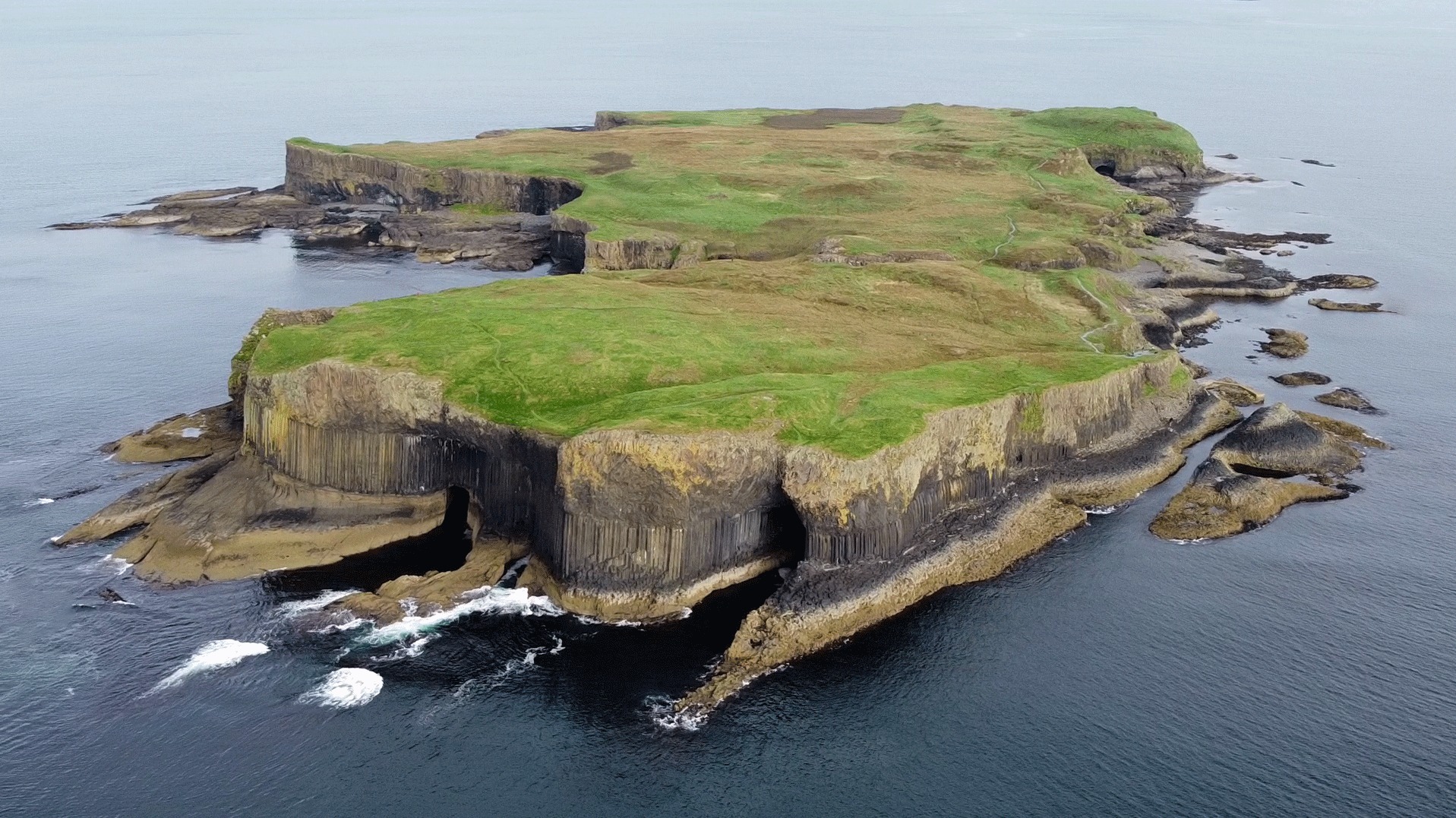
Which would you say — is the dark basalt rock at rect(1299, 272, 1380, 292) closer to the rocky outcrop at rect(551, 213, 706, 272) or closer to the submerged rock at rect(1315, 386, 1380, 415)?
the submerged rock at rect(1315, 386, 1380, 415)

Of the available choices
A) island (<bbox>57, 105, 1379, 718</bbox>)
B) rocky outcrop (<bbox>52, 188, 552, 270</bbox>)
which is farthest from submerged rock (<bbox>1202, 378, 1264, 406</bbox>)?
rocky outcrop (<bbox>52, 188, 552, 270</bbox>)

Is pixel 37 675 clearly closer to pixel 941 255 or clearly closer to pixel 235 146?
pixel 941 255

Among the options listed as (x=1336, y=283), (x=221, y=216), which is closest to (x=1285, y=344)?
(x=1336, y=283)

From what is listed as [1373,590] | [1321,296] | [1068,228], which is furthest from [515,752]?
[1321,296]

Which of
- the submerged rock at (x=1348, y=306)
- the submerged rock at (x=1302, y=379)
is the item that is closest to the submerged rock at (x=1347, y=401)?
the submerged rock at (x=1302, y=379)

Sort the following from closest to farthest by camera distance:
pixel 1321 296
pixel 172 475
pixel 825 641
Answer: pixel 825 641
pixel 172 475
pixel 1321 296

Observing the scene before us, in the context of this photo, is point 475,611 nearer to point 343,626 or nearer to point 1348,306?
point 343,626
